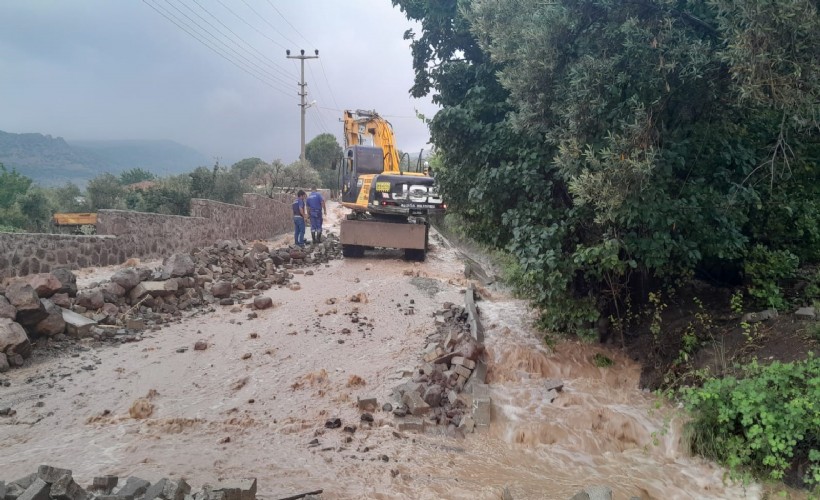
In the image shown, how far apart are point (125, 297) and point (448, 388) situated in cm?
617

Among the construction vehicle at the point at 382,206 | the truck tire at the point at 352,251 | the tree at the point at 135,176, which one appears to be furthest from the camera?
the tree at the point at 135,176

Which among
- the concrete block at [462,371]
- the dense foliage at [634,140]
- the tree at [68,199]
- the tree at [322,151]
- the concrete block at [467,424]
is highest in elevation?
the tree at [322,151]

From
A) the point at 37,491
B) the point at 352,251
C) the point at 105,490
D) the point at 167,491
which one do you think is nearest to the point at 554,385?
the point at 167,491

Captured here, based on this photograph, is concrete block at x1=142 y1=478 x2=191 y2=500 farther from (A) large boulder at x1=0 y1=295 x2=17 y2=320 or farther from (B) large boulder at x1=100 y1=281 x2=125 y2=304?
(B) large boulder at x1=100 y1=281 x2=125 y2=304

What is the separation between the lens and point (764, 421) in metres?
4.36

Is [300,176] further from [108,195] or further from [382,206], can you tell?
[382,206]

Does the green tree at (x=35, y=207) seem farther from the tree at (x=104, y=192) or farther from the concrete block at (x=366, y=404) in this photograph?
the concrete block at (x=366, y=404)

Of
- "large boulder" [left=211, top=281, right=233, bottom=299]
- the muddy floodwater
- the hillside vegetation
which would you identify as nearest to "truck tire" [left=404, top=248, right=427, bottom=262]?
"large boulder" [left=211, top=281, right=233, bottom=299]

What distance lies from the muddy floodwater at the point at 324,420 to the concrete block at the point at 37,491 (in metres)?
1.00

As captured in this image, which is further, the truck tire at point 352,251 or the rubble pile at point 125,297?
the truck tire at point 352,251

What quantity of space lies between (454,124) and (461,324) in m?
3.57

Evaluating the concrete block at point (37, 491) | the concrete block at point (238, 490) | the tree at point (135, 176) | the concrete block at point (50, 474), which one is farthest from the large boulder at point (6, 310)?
the tree at point (135, 176)

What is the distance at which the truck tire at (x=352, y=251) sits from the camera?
16084 mm

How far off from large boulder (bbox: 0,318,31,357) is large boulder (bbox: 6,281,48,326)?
28 cm
